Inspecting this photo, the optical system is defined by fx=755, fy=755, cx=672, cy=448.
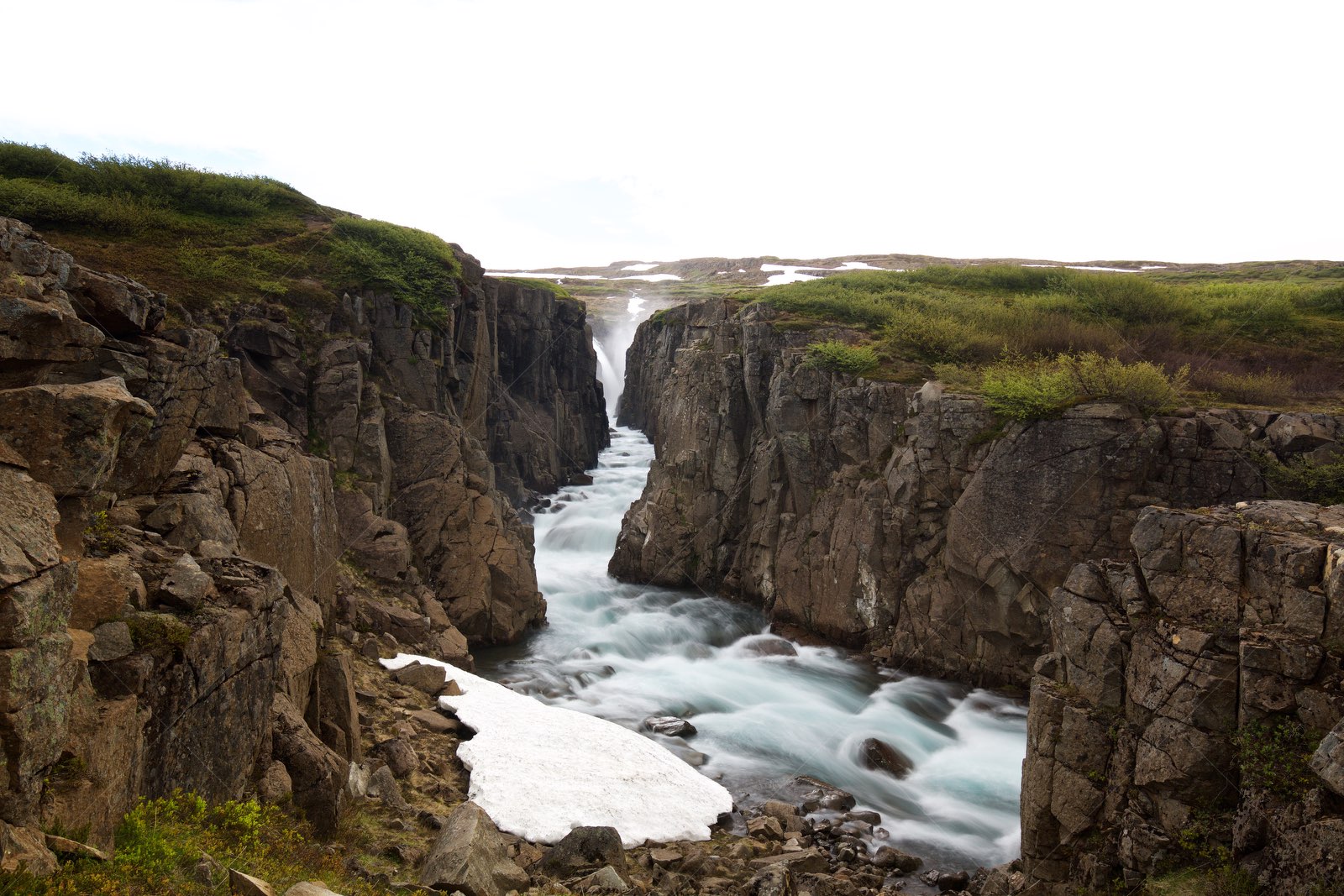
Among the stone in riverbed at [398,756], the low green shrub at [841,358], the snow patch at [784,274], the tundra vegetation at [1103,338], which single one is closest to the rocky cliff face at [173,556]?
the stone in riverbed at [398,756]

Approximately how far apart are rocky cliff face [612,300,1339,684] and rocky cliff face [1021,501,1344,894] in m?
8.04

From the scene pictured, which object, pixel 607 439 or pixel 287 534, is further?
pixel 607 439

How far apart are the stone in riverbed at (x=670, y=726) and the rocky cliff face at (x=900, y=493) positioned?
7.77 meters

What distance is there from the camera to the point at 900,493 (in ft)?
76.9

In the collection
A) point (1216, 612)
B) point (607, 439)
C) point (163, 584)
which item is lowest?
point (607, 439)

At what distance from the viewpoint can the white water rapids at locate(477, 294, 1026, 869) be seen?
15711 mm

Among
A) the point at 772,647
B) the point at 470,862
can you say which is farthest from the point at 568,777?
the point at 772,647

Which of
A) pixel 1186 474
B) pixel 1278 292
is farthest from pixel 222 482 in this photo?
pixel 1278 292

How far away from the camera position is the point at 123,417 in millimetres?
7621

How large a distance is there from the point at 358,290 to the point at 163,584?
1791cm

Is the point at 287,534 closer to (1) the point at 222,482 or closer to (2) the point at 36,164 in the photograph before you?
(1) the point at 222,482

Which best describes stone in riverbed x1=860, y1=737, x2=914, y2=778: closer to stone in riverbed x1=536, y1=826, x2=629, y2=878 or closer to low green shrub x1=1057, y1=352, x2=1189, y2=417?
stone in riverbed x1=536, y1=826, x2=629, y2=878

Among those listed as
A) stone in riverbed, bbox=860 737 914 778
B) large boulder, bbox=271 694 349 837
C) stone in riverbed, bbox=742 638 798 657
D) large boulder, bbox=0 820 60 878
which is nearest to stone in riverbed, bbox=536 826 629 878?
large boulder, bbox=271 694 349 837

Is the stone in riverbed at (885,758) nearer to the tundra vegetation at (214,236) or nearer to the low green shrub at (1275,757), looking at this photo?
the low green shrub at (1275,757)
